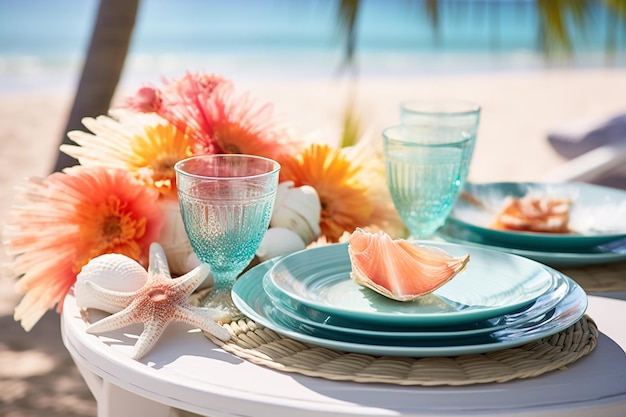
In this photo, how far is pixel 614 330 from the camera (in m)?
0.93

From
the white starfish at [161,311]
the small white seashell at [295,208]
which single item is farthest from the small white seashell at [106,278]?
the small white seashell at [295,208]

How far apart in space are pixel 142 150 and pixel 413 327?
20.2 inches

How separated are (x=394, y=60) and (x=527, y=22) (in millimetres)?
6784

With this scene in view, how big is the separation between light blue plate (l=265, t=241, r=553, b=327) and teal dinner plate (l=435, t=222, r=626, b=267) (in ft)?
0.52

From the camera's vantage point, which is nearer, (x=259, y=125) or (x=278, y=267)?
(x=278, y=267)

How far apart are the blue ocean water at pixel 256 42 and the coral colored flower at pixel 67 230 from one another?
8.40 meters

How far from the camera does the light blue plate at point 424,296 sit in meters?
0.81

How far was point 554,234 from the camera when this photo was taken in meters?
1.21

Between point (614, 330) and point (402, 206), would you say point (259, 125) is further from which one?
point (614, 330)

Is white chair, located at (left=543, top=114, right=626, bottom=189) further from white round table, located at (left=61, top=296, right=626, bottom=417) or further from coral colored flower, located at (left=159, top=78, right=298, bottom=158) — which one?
white round table, located at (left=61, top=296, right=626, bottom=417)

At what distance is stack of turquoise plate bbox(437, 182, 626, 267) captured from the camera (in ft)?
3.77

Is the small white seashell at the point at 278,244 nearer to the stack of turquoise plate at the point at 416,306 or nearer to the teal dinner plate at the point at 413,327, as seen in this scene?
the stack of turquoise plate at the point at 416,306

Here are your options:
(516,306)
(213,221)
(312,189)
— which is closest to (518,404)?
(516,306)

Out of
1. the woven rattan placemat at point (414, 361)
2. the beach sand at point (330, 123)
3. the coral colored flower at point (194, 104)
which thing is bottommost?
the beach sand at point (330, 123)
